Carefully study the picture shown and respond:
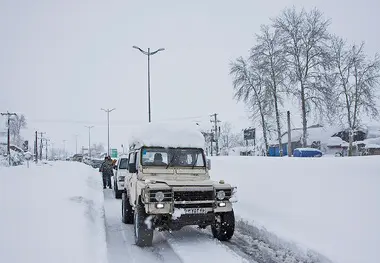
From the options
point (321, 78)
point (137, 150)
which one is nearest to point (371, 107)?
point (321, 78)

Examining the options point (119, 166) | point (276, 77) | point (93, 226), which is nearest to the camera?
point (93, 226)

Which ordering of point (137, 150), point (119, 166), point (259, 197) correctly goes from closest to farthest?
1. point (137, 150)
2. point (259, 197)
3. point (119, 166)

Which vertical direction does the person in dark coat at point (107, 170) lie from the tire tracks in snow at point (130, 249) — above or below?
above

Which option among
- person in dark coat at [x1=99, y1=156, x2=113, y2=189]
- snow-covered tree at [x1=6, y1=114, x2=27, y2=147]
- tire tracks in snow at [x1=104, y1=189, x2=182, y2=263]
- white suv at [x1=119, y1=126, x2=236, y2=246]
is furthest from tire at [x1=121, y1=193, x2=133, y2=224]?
snow-covered tree at [x1=6, y1=114, x2=27, y2=147]

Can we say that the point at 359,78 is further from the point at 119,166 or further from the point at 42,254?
the point at 42,254

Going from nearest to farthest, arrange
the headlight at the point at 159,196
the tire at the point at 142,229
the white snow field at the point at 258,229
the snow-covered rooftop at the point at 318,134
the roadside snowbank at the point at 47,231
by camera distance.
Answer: the roadside snowbank at the point at 47,231 → the white snow field at the point at 258,229 → the headlight at the point at 159,196 → the tire at the point at 142,229 → the snow-covered rooftop at the point at 318,134

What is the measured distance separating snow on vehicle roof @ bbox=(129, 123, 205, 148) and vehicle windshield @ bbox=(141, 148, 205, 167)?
0.13m

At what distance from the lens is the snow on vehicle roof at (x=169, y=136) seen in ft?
28.1

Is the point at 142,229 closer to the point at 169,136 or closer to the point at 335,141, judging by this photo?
the point at 169,136

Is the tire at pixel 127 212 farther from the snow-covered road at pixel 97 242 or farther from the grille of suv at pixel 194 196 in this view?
the grille of suv at pixel 194 196

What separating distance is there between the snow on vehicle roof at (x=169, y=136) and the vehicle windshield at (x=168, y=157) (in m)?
0.13

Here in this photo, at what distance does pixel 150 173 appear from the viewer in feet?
27.2

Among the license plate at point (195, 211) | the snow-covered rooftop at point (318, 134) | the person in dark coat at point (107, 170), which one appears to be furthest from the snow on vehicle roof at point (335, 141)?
the license plate at point (195, 211)

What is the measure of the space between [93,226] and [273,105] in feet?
99.8
